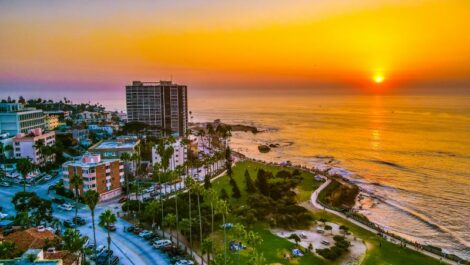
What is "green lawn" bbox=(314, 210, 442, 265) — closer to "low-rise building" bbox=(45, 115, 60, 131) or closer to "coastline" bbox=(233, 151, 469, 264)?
"coastline" bbox=(233, 151, 469, 264)

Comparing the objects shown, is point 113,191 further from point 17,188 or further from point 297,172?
point 297,172

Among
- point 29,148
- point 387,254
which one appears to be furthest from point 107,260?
point 29,148

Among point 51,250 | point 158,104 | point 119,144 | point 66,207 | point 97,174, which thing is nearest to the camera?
point 51,250

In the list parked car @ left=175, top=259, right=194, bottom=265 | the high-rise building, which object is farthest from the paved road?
the high-rise building

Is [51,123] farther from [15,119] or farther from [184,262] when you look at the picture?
[184,262]

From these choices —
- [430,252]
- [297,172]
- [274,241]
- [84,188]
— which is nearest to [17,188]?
[84,188]
